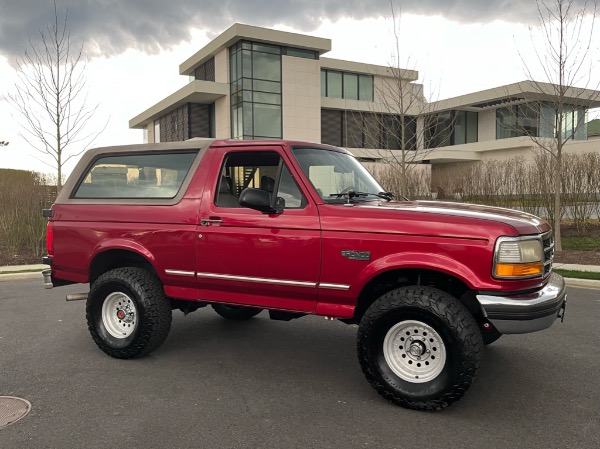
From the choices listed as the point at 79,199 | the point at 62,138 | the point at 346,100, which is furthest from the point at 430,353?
the point at 346,100

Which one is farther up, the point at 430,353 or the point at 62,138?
the point at 62,138

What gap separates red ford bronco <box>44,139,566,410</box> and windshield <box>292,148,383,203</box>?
0.05ft

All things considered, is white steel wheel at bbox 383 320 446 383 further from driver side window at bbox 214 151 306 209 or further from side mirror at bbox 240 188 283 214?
side mirror at bbox 240 188 283 214

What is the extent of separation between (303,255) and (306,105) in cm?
3560

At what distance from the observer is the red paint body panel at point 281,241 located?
11.8 feet

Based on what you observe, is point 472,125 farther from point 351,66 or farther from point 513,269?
point 513,269

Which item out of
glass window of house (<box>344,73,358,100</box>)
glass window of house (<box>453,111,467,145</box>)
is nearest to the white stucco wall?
glass window of house (<box>344,73,358,100</box>)

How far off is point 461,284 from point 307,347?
2.00 m

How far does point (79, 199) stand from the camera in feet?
17.1

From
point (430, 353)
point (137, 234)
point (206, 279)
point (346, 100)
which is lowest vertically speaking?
point (430, 353)

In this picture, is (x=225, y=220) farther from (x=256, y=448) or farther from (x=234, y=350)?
(x=256, y=448)

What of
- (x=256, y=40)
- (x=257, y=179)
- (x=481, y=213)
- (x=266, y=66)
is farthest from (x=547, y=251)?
(x=266, y=66)

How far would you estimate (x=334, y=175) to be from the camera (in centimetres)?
455

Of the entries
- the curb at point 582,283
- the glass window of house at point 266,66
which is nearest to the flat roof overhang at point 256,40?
the glass window of house at point 266,66
